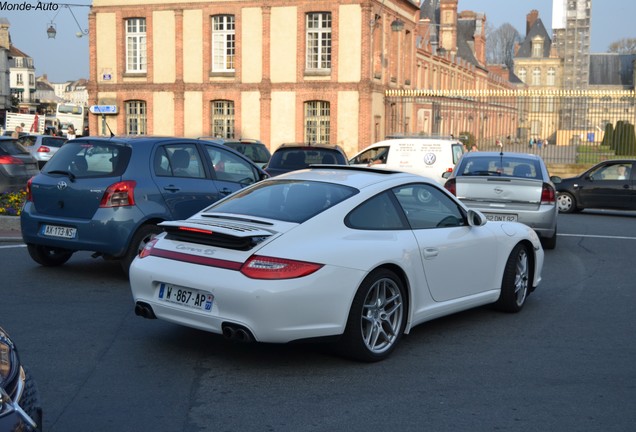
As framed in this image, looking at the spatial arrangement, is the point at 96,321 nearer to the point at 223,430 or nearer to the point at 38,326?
the point at 38,326

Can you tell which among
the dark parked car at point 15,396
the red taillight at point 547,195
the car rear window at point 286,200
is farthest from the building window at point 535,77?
the dark parked car at point 15,396

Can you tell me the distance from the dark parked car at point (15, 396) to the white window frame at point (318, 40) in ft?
121

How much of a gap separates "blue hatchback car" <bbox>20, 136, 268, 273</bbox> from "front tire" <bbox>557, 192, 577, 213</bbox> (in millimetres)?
13545

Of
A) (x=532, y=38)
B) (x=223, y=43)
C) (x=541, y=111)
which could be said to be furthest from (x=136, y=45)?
(x=532, y=38)

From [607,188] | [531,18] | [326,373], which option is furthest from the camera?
[531,18]

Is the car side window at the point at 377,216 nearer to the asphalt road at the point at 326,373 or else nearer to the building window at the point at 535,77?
the asphalt road at the point at 326,373

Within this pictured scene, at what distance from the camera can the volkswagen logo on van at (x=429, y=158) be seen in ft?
69.4

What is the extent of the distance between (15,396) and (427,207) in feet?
14.8

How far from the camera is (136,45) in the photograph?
143 feet

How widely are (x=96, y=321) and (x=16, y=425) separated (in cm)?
442

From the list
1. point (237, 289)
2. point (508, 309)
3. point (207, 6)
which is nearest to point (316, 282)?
point (237, 289)

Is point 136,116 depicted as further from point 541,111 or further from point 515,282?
point 515,282

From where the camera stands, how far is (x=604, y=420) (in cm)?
519

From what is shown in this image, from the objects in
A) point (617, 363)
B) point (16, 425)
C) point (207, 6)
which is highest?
point (207, 6)
